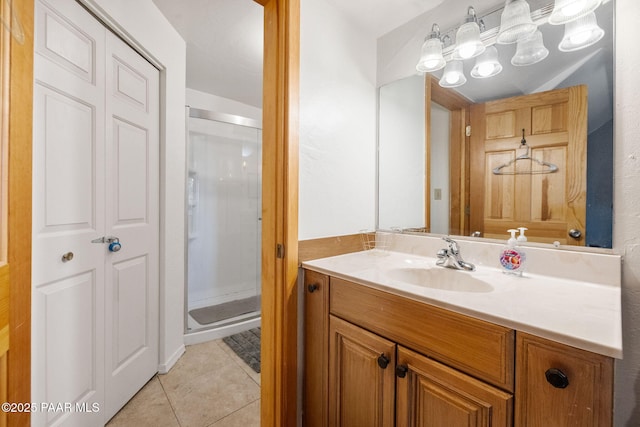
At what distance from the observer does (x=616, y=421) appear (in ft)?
2.78

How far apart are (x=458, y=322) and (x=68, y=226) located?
1531 mm

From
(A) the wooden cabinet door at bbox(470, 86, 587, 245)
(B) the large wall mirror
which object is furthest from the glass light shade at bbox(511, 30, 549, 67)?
(A) the wooden cabinet door at bbox(470, 86, 587, 245)

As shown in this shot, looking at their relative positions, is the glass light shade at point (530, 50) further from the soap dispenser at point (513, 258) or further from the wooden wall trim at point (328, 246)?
the wooden wall trim at point (328, 246)

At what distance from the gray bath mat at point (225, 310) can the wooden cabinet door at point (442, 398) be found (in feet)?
6.52

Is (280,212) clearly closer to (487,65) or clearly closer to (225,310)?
(487,65)

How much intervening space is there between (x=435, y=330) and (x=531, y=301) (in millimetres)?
270

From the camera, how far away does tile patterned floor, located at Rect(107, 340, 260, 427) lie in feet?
4.48

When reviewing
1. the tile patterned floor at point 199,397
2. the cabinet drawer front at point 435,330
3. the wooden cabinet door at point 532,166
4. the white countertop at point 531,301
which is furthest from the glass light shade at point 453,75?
the tile patterned floor at point 199,397

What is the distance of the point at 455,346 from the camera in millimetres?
710

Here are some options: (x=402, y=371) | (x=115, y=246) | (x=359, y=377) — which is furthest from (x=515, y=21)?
(x=115, y=246)

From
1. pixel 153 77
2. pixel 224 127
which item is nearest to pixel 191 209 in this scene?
pixel 224 127

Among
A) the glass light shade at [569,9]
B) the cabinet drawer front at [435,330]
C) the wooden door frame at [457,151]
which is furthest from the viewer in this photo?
the wooden door frame at [457,151]

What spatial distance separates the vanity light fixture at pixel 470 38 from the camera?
3.87 ft

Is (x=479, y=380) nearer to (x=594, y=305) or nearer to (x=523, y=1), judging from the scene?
(x=594, y=305)
